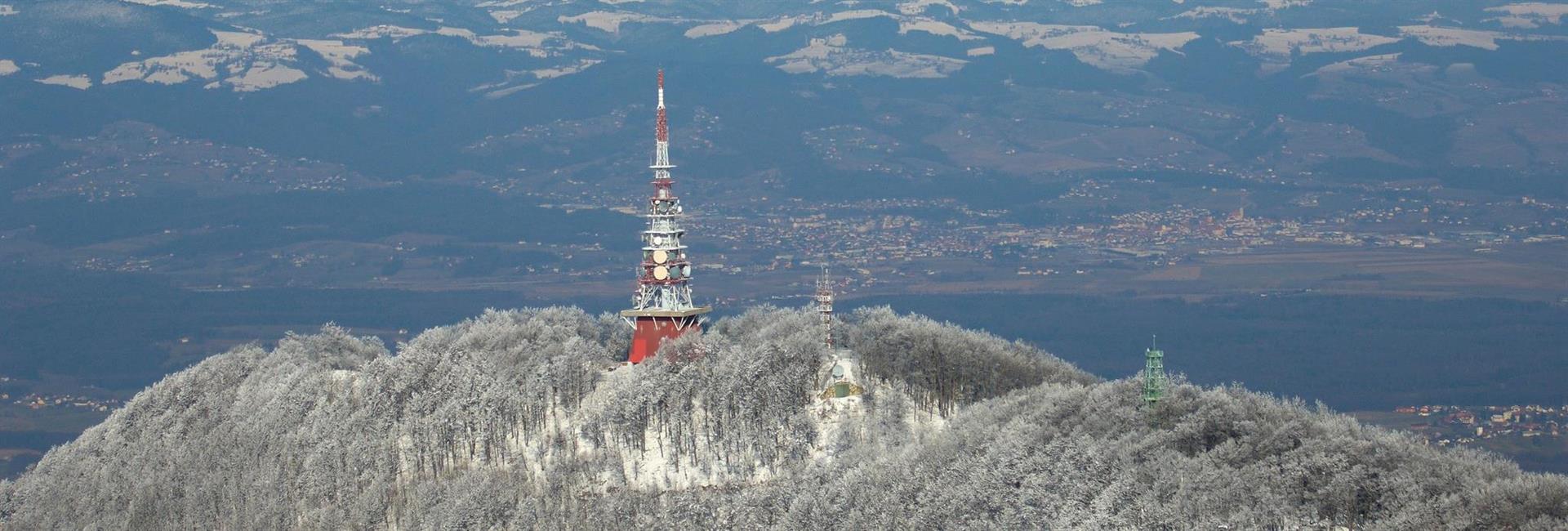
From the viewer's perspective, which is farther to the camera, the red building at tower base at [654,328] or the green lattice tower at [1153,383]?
the red building at tower base at [654,328]

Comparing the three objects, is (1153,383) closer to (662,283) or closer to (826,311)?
(826,311)

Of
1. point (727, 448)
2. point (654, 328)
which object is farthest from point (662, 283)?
point (727, 448)

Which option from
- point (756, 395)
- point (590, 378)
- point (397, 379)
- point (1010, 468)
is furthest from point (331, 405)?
point (1010, 468)

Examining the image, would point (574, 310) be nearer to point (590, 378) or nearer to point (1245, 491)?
point (590, 378)

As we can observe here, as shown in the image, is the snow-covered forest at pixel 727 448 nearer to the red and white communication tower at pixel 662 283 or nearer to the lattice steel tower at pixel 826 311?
the lattice steel tower at pixel 826 311

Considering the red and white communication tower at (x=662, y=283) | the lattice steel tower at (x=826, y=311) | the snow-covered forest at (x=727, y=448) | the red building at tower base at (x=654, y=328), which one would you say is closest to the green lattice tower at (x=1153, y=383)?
the snow-covered forest at (x=727, y=448)

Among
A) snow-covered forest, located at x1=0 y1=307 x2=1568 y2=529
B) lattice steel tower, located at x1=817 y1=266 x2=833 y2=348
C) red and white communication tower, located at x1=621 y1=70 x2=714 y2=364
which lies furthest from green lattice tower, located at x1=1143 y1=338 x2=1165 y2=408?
red and white communication tower, located at x1=621 y1=70 x2=714 y2=364
